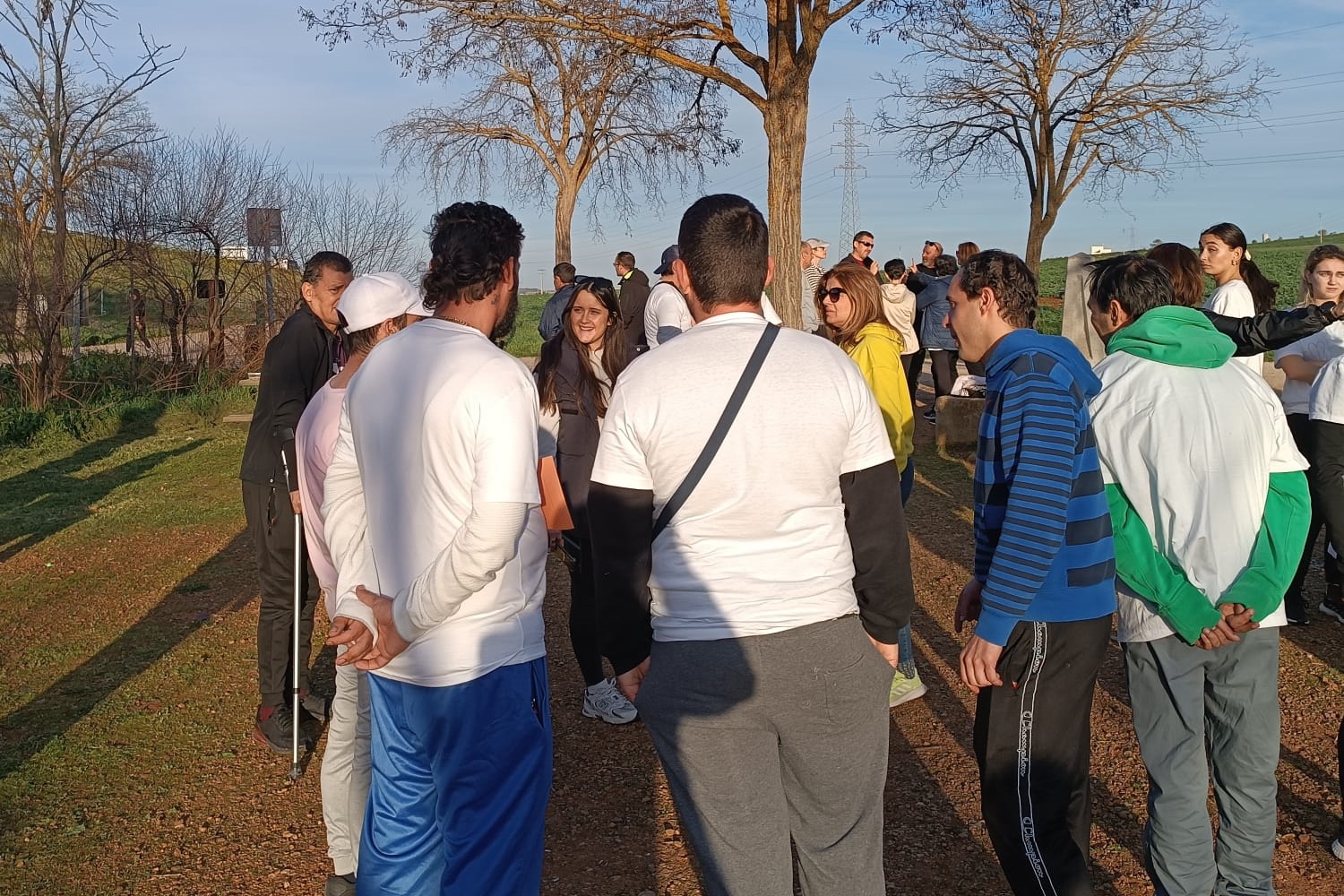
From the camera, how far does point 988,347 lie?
2941mm

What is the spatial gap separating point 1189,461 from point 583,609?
9.01ft

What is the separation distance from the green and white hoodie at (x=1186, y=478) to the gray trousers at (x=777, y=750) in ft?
3.35

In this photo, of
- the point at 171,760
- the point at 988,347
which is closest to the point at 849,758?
the point at 988,347

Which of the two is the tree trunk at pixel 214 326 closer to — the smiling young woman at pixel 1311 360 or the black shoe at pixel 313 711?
the black shoe at pixel 313 711

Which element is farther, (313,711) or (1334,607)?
(1334,607)

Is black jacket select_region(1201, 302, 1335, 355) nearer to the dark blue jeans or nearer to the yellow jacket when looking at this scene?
the yellow jacket

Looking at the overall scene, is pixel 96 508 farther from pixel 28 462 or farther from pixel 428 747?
pixel 428 747

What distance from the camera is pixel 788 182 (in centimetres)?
1113

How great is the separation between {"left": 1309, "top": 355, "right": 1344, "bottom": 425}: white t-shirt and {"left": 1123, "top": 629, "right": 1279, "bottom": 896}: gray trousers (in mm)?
2536

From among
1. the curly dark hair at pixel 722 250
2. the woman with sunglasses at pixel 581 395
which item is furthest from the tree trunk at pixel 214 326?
the curly dark hair at pixel 722 250

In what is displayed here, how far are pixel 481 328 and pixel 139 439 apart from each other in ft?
43.3

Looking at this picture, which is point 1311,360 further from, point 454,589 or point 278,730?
point 278,730

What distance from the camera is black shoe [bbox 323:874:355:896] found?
3.60 meters

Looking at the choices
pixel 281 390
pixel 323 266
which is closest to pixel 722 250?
pixel 323 266
